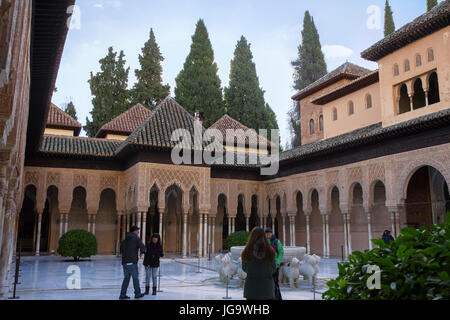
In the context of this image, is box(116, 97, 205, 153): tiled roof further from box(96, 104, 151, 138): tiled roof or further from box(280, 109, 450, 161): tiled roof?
box(96, 104, 151, 138): tiled roof

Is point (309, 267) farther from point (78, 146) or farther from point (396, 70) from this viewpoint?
point (78, 146)

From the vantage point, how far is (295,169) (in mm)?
21156

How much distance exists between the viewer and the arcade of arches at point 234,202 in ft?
54.7

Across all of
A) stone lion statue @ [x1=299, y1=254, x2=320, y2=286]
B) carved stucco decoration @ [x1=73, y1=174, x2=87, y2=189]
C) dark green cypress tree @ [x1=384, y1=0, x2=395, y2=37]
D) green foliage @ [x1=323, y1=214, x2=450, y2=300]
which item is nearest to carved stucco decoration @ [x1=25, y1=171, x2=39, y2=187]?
carved stucco decoration @ [x1=73, y1=174, x2=87, y2=189]

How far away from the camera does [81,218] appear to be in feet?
72.6

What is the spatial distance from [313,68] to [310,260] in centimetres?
3154

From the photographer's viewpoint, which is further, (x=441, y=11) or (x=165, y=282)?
(x=441, y=11)

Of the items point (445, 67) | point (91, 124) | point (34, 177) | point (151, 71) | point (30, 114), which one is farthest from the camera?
point (151, 71)

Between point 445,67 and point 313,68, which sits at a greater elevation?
point 313,68

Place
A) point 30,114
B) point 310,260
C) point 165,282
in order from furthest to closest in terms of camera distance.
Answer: point 30,114, point 165,282, point 310,260

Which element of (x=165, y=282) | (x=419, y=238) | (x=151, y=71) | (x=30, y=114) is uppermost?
(x=151, y=71)

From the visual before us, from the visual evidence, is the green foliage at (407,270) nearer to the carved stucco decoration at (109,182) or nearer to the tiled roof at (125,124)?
the carved stucco decoration at (109,182)
